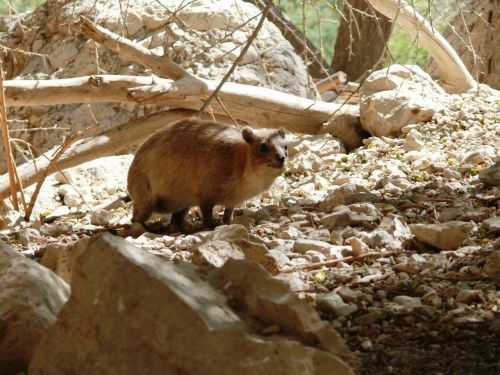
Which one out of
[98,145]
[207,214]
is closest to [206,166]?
[207,214]

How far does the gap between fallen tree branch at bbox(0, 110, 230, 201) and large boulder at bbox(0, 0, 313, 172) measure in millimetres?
1422

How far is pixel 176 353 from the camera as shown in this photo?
2328mm

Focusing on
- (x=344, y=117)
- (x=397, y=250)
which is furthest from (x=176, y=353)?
(x=344, y=117)

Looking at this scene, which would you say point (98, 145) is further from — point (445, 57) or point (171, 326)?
point (171, 326)

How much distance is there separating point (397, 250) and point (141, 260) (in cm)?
196

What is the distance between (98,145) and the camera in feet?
24.8

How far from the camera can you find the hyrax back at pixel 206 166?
19.5 ft

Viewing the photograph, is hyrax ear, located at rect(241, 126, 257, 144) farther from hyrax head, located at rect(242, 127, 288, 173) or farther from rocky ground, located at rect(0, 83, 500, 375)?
rocky ground, located at rect(0, 83, 500, 375)

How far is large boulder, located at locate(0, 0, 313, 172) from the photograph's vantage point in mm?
9117

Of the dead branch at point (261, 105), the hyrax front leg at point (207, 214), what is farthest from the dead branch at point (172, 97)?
the hyrax front leg at point (207, 214)

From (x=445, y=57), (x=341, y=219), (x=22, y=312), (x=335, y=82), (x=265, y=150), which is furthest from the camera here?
(x=335, y=82)

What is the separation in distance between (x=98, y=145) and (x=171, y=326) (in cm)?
544

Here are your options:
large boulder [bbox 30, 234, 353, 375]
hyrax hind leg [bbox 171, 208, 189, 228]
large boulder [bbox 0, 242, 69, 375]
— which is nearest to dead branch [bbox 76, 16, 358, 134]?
hyrax hind leg [bbox 171, 208, 189, 228]

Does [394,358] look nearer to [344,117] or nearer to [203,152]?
[203,152]
